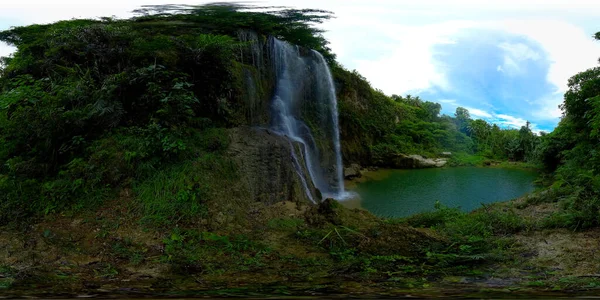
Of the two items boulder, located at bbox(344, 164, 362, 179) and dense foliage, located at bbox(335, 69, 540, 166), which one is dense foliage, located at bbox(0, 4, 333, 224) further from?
dense foliage, located at bbox(335, 69, 540, 166)

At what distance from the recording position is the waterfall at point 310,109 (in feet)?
37.3

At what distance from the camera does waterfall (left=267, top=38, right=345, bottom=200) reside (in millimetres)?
11367

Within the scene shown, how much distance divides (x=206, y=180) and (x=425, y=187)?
31.0 feet

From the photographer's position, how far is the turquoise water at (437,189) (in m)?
10.1

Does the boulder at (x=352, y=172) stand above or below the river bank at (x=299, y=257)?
below

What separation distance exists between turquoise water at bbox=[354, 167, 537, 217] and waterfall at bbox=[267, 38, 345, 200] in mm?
1212

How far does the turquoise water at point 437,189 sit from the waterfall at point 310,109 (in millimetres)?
1212

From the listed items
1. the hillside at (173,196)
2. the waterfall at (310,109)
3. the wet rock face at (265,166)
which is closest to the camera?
the hillside at (173,196)

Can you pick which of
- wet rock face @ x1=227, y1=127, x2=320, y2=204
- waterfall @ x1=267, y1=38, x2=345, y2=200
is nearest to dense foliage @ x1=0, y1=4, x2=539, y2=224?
wet rock face @ x1=227, y1=127, x2=320, y2=204

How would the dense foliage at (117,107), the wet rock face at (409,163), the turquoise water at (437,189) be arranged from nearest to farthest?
1. the dense foliage at (117,107)
2. the turquoise water at (437,189)
3. the wet rock face at (409,163)

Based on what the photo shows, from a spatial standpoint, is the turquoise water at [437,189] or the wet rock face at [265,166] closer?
the wet rock face at [265,166]

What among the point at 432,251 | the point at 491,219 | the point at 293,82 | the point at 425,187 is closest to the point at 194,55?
the point at 432,251

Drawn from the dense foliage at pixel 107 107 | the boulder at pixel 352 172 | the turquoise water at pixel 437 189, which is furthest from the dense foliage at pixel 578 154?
the boulder at pixel 352 172

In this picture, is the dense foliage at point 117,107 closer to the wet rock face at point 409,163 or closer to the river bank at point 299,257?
the river bank at point 299,257
